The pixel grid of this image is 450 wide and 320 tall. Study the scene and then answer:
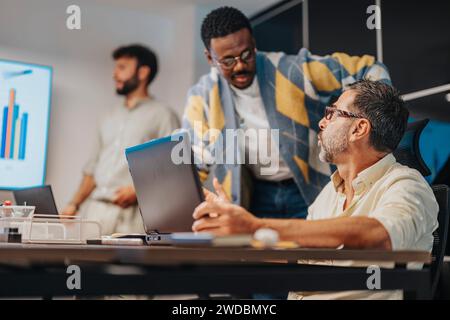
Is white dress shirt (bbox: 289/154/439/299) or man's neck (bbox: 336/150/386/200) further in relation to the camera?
man's neck (bbox: 336/150/386/200)

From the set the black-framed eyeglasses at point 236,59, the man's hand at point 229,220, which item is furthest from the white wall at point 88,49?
the man's hand at point 229,220

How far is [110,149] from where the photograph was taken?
3.90 m

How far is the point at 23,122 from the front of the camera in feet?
12.1

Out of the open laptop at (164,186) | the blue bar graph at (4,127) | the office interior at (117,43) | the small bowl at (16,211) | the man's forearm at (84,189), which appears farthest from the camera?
the man's forearm at (84,189)

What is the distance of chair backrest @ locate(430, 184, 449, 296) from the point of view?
5.27 feet

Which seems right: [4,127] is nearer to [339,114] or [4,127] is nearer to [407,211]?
[339,114]

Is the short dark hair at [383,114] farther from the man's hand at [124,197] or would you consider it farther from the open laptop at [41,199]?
the man's hand at [124,197]

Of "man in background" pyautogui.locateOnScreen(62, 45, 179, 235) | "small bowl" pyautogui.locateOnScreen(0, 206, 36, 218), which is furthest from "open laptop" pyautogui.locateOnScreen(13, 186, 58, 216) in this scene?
"man in background" pyautogui.locateOnScreen(62, 45, 179, 235)

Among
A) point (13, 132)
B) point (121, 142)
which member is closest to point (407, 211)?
point (121, 142)

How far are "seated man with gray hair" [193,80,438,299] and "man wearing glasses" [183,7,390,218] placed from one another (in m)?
0.82

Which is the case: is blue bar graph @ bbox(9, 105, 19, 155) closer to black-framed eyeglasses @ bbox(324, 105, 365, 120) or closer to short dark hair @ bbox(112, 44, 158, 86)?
short dark hair @ bbox(112, 44, 158, 86)

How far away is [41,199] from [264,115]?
4.24ft

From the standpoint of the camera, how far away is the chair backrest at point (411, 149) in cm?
172
